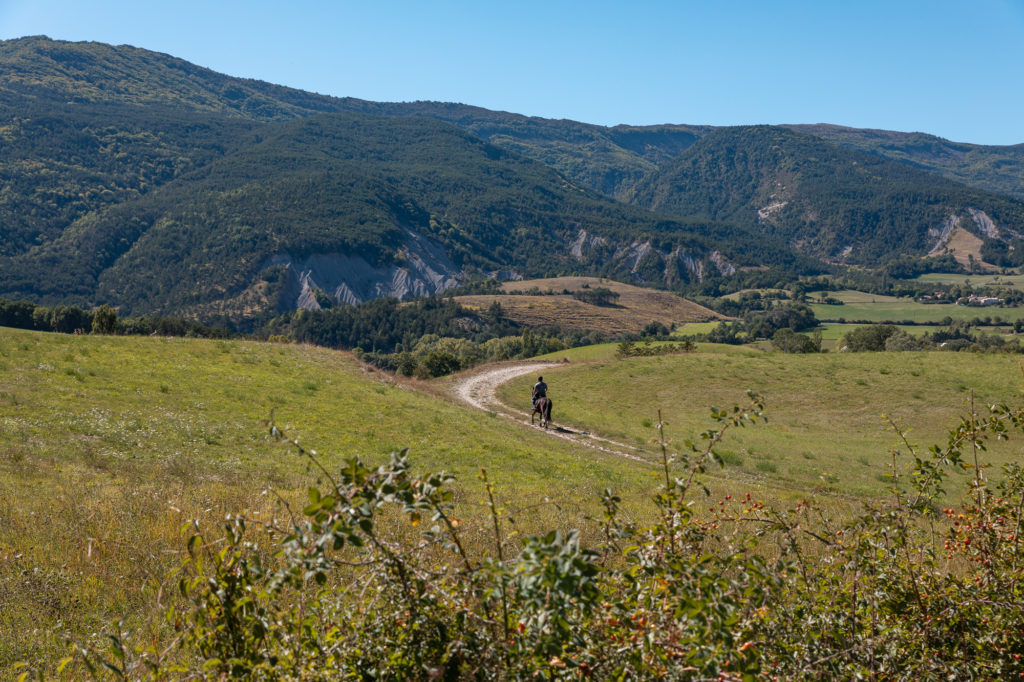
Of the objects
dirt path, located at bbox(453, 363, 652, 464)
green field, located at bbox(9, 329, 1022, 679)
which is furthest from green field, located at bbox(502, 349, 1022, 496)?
dirt path, located at bbox(453, 363, 652, 464)

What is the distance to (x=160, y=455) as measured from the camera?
1194 centimetres

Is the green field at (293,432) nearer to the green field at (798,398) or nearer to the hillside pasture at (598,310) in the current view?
the green field at (798,398)

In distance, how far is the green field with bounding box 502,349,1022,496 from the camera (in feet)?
73.0

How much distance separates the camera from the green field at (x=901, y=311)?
432ft

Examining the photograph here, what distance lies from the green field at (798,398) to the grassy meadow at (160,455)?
6389 millimetres

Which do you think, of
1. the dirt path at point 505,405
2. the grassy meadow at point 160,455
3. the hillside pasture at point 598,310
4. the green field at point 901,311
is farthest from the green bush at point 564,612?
the green field at point 901,311

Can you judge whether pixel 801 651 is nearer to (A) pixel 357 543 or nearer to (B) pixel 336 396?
(A) pixel 357 543

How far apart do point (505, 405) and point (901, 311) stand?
155161 mm

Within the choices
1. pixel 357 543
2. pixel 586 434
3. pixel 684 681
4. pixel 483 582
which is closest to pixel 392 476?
pixel 357 543

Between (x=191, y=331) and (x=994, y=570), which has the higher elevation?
(x=994, y=570)

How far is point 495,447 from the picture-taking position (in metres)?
16.9

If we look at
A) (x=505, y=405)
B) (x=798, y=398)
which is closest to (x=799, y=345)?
(x=798, y=398)

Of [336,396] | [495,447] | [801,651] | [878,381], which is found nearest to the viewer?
[801,651]

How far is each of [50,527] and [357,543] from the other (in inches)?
255
